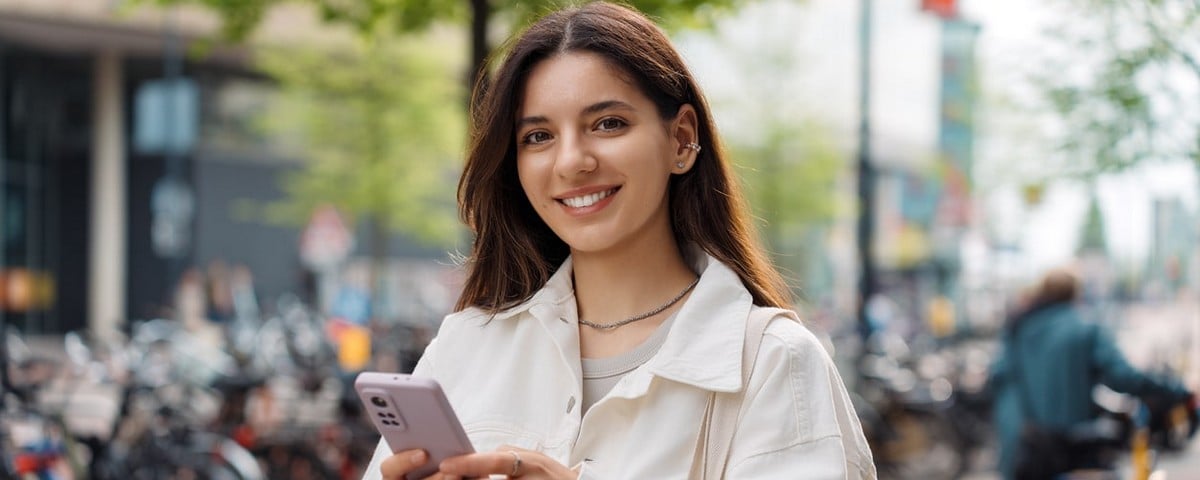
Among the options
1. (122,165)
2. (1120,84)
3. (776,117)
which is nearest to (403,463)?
(1120,84)

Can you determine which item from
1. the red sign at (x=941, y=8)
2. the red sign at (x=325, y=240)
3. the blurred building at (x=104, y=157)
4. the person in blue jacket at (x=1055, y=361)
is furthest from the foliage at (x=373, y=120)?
the person in blue jacket at (x=1055, y=361)

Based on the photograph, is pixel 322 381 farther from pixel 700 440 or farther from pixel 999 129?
pixel 700 440

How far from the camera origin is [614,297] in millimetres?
2059

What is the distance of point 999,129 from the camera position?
30.1ft

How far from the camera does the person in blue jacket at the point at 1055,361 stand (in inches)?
252

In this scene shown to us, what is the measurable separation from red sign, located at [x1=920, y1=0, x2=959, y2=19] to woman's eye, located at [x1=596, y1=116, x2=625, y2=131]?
9.14 metres

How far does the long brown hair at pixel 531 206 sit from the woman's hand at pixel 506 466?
0.42 metres

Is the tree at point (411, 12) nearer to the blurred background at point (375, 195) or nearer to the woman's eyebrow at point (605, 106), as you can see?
the blurred background at point (375, 195)

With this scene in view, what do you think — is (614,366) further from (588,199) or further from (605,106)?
(605,106)

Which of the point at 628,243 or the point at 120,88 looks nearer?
the point at 628,243

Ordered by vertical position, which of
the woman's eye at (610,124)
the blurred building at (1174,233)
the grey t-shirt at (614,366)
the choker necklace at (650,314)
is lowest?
the blurred building at (1174,233)

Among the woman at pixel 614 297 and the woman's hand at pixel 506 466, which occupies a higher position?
the woman at pixel 614 297

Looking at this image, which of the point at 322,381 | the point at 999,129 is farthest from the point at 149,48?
the point at 999,129

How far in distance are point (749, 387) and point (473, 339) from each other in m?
0.51
